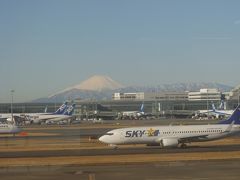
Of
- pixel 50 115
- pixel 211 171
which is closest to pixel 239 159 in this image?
pixel 211 171

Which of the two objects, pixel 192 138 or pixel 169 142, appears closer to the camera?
pixel 169 142

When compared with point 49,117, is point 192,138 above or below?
below

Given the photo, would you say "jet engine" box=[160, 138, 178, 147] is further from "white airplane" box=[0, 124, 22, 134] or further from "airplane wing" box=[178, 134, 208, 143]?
"white airplane" box=[0, 124, 22, 134]

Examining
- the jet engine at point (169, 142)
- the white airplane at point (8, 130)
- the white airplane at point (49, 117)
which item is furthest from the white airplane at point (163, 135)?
A: the white airplane at point (49, 117)

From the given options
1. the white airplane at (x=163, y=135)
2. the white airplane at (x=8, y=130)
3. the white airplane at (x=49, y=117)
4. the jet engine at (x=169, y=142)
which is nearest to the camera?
the jet engine at (x=169, y=142)

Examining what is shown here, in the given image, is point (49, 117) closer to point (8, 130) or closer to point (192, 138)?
point (8, 130)

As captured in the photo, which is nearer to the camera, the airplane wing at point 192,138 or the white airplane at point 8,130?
the airplane wing at point 192,138

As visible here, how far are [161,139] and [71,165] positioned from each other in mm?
22962

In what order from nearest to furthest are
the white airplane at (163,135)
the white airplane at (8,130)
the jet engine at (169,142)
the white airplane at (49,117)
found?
the jet engine at (169,142) → the white airplane at (163,135) → the white airplane at (8,130) → the white airplane at (49,117)

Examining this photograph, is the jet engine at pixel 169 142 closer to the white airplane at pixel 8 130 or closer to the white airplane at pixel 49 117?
the white airplane at pixel 8 130

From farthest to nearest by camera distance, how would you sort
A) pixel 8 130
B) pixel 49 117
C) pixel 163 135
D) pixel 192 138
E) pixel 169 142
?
pixel 49 117, pixel 8 130, pixel 192 138, pixel 163 135, pixel 169 142

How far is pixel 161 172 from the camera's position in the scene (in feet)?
122

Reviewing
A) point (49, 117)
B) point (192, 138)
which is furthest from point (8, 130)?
point (49, 117)

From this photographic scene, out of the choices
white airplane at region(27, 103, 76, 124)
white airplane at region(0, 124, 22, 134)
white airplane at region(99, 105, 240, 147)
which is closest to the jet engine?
white airplane at region(99, 105, 240, 147)
